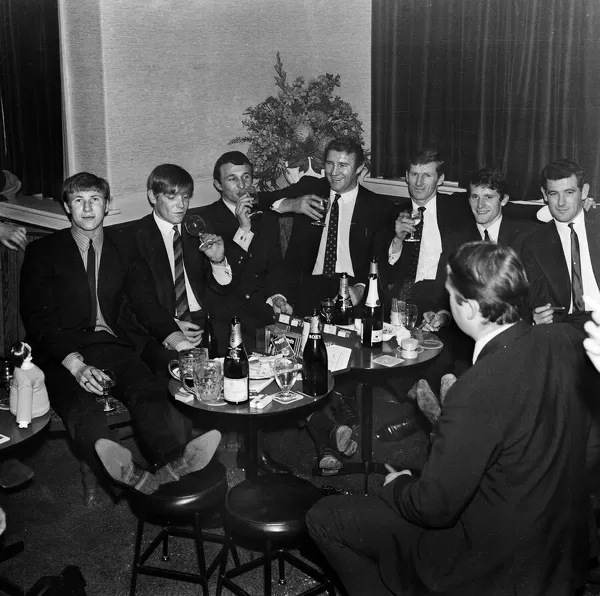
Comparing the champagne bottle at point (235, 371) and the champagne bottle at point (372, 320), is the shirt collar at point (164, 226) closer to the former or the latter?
the champagne bottle at point (372, 320)

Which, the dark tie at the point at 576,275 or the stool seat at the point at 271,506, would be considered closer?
the stool seat at the point at 271,506

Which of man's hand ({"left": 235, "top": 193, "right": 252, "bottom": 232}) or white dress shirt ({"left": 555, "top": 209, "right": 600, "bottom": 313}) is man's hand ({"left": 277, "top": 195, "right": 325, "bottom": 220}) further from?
white dress shirt ({"left": 555, "top": 209, "right": 600, "bottom": 313})

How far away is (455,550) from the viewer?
7.19 feet

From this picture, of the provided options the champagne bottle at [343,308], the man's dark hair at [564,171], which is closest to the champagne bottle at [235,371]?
the champagne bottle at [343,308]

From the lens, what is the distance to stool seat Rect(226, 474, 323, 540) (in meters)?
2.64

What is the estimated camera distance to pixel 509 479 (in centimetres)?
207

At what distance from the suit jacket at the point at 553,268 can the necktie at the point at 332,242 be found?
1272 mm

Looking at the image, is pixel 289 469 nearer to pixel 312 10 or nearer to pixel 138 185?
pixel 138 185

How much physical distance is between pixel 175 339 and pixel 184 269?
2.10 feet

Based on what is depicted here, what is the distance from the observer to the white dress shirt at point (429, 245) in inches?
180

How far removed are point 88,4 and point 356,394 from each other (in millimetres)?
3007

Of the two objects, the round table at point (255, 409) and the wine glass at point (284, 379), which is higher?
the wine glass at point (284, 379)

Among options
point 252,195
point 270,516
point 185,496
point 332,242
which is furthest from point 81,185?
point 270,516

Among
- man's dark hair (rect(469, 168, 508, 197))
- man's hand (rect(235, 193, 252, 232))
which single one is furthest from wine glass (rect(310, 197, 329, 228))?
man's dark hair (rect(469, 168, 508, 197))
